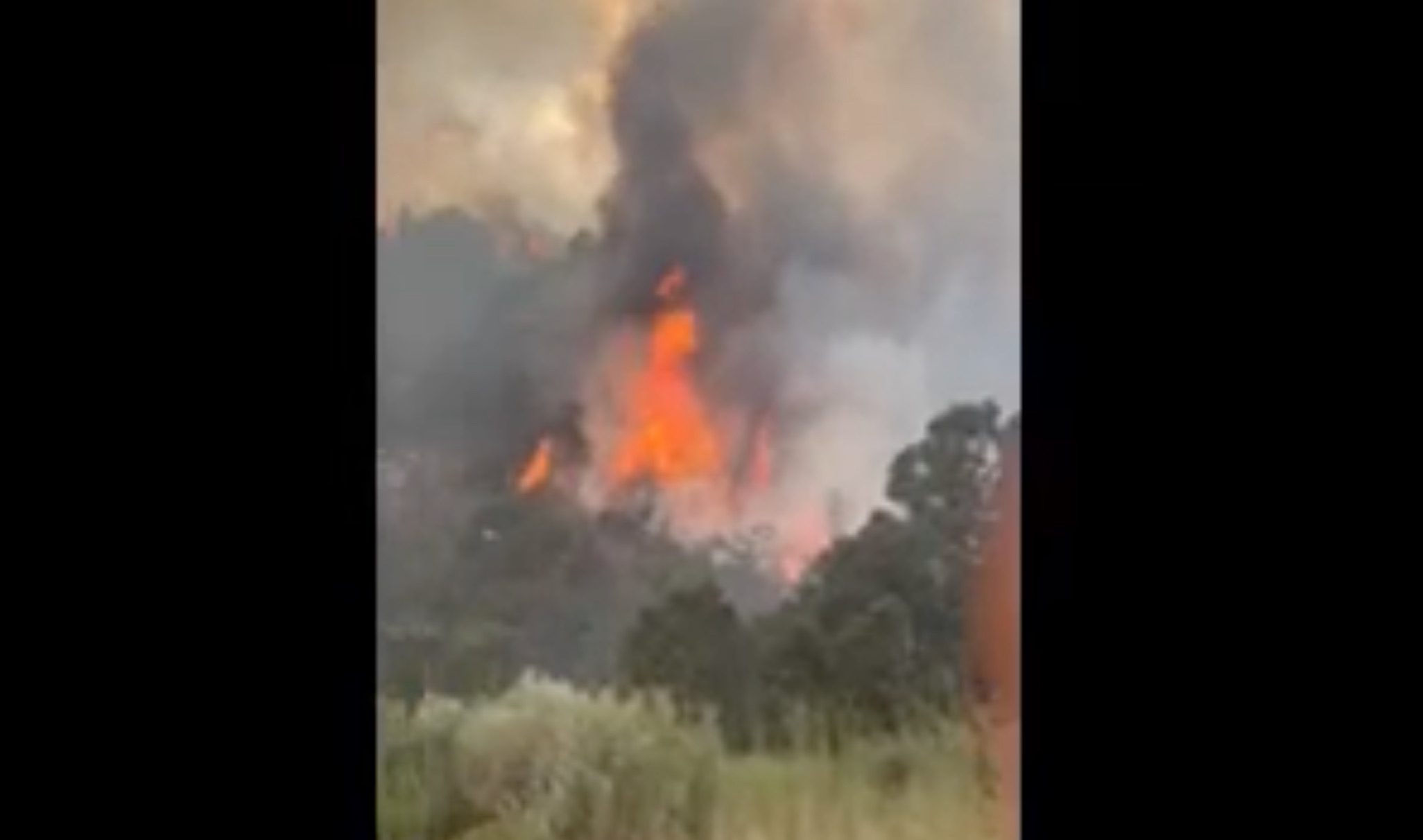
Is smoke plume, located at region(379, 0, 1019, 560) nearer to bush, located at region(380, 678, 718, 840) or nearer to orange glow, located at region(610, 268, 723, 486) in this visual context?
orange glow, located at region(610, 268, 723, 486)

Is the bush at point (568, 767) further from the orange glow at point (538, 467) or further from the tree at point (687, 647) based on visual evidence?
the orange glow at point (538, 467)

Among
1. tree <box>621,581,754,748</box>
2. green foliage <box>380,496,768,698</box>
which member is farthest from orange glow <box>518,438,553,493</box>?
tree <box>621,581,754,748</box>

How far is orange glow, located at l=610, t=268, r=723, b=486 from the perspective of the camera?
65.1 inches

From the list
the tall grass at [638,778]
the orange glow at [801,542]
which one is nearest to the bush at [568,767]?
the tall grass at [638,778]

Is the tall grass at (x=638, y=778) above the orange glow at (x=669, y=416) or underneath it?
underneath

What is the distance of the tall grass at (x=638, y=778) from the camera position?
165 cm

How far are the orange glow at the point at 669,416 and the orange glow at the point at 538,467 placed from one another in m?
0.06

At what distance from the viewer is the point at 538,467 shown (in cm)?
166

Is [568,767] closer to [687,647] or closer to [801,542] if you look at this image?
[687,647]

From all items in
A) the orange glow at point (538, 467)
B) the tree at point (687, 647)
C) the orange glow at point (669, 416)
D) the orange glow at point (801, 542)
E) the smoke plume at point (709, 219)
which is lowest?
the tree at point (687, 647)
